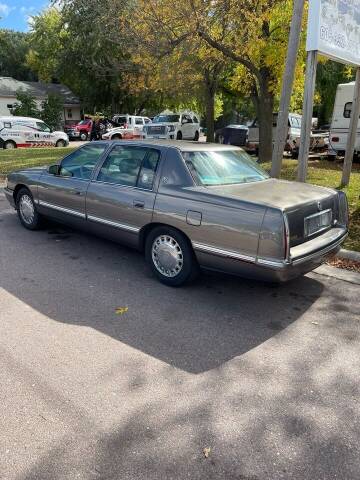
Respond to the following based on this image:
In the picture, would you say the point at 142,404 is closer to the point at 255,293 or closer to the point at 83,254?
the point at 255,293

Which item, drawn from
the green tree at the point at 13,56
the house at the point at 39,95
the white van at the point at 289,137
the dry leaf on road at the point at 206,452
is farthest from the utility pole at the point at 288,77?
the green tree at the point at 13,56

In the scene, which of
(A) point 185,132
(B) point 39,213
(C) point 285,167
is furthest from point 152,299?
(A) point 185,132

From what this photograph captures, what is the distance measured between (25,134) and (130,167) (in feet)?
71.2

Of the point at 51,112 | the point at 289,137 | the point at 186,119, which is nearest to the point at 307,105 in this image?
the point at 289,137

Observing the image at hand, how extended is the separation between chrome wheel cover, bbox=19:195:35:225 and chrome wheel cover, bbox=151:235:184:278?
267 cm

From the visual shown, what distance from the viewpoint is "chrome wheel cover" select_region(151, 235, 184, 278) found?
441 cm

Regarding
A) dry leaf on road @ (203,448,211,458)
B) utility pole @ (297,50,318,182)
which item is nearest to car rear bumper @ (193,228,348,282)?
dry leaf on road @ (203,448,211,458)

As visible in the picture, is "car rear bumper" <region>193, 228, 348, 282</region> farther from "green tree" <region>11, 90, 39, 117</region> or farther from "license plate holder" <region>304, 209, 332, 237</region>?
"green tree" <region>11, 90, 39, 117</region>

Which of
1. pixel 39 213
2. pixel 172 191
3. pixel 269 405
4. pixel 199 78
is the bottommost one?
pixel 269 405

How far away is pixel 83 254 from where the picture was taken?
552 cm

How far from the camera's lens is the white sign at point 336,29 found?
6512 millimetres

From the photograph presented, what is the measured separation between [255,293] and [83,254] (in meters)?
2.36

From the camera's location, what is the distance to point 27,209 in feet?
21.2

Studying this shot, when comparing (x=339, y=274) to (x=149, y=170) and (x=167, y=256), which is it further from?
(x=149, y=170)
